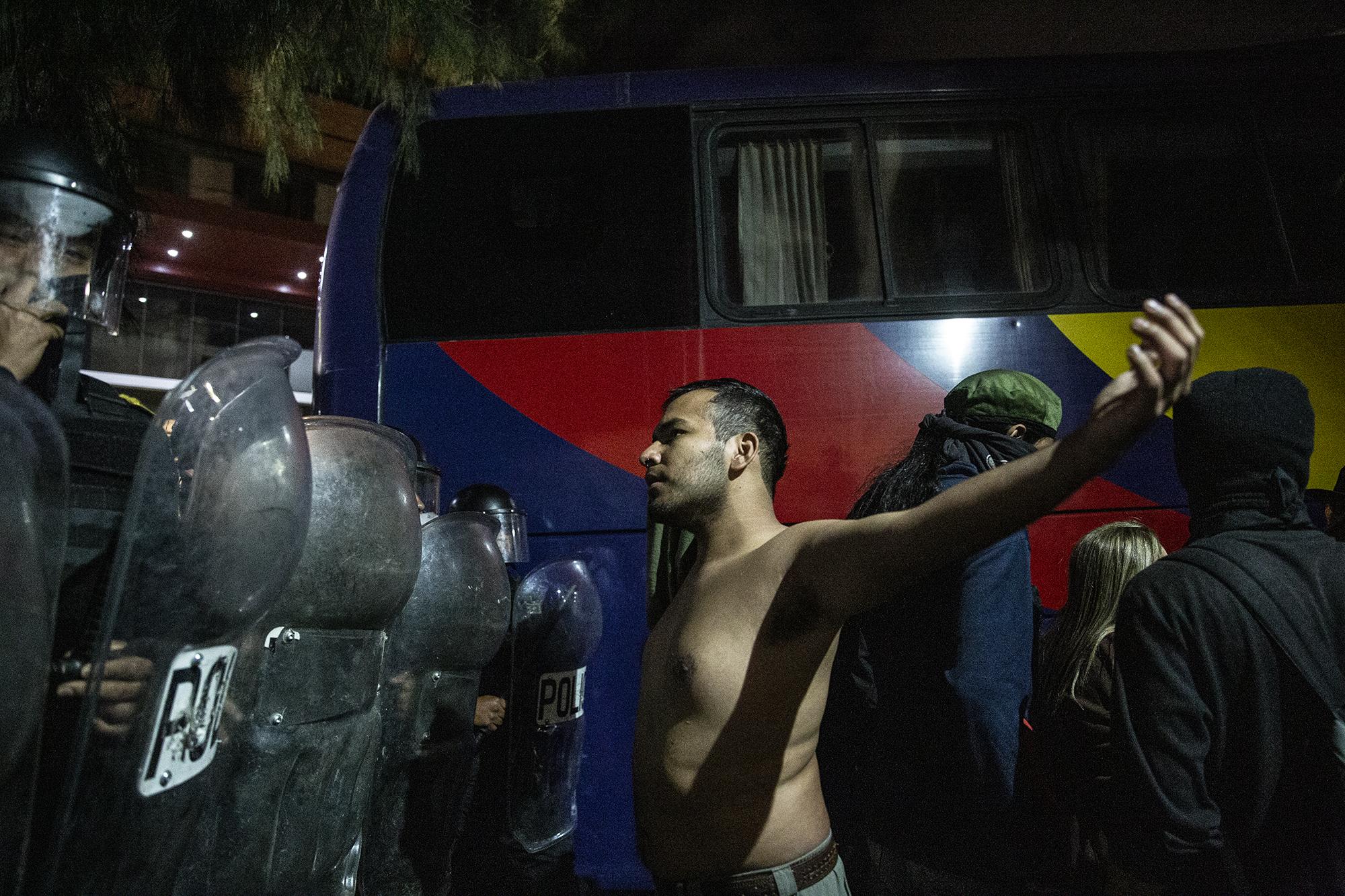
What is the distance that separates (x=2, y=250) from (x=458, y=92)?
8.83ft

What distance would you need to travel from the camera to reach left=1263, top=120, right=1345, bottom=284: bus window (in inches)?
155

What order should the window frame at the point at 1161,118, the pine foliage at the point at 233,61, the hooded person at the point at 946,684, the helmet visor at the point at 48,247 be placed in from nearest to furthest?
1. the helmet visor at the point at 48,247
2. the hooded person at the point at 946,684
3. the pine foliage at the point at 233,61
4. the window frame at the point at 1161,118

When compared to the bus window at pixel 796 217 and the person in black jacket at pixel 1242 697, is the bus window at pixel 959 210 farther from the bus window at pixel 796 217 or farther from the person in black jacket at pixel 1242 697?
the person in black jacket at pixel 1242 697

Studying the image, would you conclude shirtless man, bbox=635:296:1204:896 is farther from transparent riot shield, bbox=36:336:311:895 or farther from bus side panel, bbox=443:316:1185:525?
bus side panel, bbox=443:316:1185:525

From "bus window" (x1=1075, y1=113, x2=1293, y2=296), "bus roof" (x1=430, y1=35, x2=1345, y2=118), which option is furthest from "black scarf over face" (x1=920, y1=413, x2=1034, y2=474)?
"bus roof" (x1=430, y1=35, x2=1345, y2=118)

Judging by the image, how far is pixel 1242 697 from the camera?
178 centimetres

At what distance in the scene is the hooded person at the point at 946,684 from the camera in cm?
237

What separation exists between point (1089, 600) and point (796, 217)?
2.17m

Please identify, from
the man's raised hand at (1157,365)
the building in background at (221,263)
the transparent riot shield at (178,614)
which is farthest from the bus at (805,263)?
the building in background at (221,263)

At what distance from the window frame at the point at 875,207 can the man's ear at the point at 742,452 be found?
5.73 feet

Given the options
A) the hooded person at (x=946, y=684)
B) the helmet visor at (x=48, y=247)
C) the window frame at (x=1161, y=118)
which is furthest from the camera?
the window frame at (x=1161, y=118)

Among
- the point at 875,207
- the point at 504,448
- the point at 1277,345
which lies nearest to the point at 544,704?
the point at 504,448

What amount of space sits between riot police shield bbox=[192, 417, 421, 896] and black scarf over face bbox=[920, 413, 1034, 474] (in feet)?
5.32

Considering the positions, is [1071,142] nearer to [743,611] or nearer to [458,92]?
[458,92]
